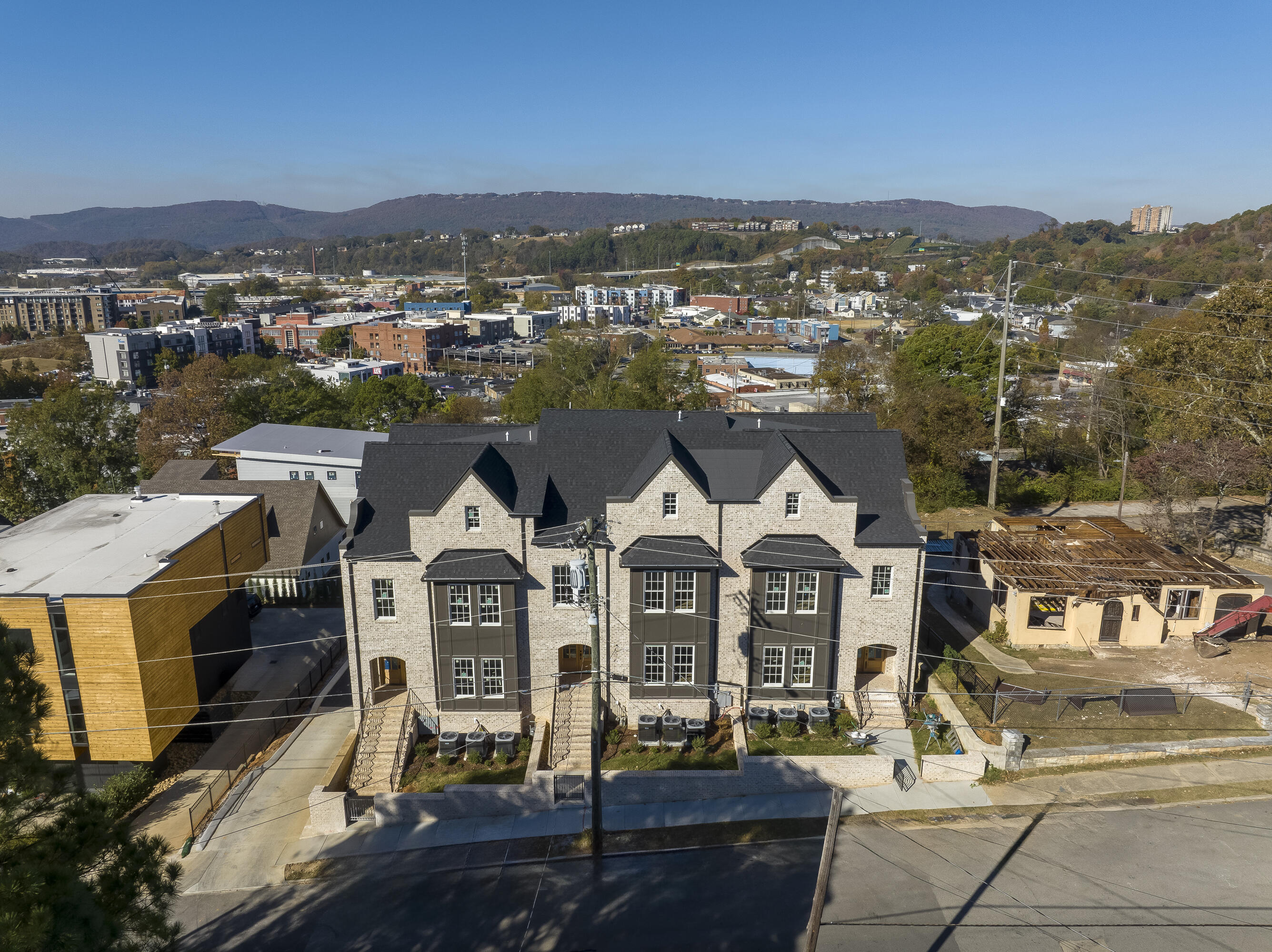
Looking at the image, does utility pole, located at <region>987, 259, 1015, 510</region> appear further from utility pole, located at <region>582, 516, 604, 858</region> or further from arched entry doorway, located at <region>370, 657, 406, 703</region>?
arched entry doorway, located at <region>370, 657, 406, 703</region>

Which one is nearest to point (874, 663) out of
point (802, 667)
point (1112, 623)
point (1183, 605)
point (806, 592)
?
point (802, 667)

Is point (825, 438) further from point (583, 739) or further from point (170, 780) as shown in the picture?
point (170, 780)

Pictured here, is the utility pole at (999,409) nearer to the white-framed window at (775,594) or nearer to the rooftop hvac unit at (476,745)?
the white-framed window at (775,594)

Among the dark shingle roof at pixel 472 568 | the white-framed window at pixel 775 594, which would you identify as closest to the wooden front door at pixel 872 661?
the white-framed window at pixel 775 594

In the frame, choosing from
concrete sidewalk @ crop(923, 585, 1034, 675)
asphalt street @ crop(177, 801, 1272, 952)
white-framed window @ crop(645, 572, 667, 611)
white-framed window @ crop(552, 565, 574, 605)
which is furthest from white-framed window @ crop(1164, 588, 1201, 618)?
white-framed window @ crop(552, 565, 574, 605)

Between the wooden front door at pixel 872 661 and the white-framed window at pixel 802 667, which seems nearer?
the white-framed window at pixel 802 667

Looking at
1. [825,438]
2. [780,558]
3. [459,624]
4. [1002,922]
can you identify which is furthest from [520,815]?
[825,438]
